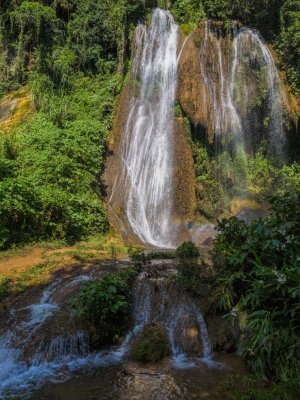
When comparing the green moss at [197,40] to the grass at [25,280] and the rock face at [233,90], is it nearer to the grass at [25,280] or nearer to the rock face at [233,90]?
the rock face at [233,90]

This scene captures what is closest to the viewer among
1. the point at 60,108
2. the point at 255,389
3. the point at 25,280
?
the point at 255,389

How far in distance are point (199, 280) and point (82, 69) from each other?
17.2 meters

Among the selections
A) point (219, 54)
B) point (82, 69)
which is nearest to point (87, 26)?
point (82, 69)

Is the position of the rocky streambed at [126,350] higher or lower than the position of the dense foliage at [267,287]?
lower

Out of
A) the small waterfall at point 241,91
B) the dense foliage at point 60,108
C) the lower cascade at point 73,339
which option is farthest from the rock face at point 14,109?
the lower cascade at point 73,339

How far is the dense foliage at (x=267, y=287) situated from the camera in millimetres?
5238

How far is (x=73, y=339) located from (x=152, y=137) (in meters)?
12.3

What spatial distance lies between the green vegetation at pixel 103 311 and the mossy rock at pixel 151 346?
44 centimetres

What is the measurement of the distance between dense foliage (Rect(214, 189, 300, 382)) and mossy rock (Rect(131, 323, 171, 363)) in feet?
3.85

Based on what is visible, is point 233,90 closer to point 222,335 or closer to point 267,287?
point 222,335

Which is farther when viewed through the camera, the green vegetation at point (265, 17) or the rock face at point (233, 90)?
the green vegetation at point (265, 17)

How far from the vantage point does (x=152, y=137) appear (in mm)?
17531

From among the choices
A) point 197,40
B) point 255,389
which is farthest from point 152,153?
point 255,389

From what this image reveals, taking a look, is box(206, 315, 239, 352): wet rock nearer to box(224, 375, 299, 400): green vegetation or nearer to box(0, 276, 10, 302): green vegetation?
box(224, 375, 299, 400): green vegetation
